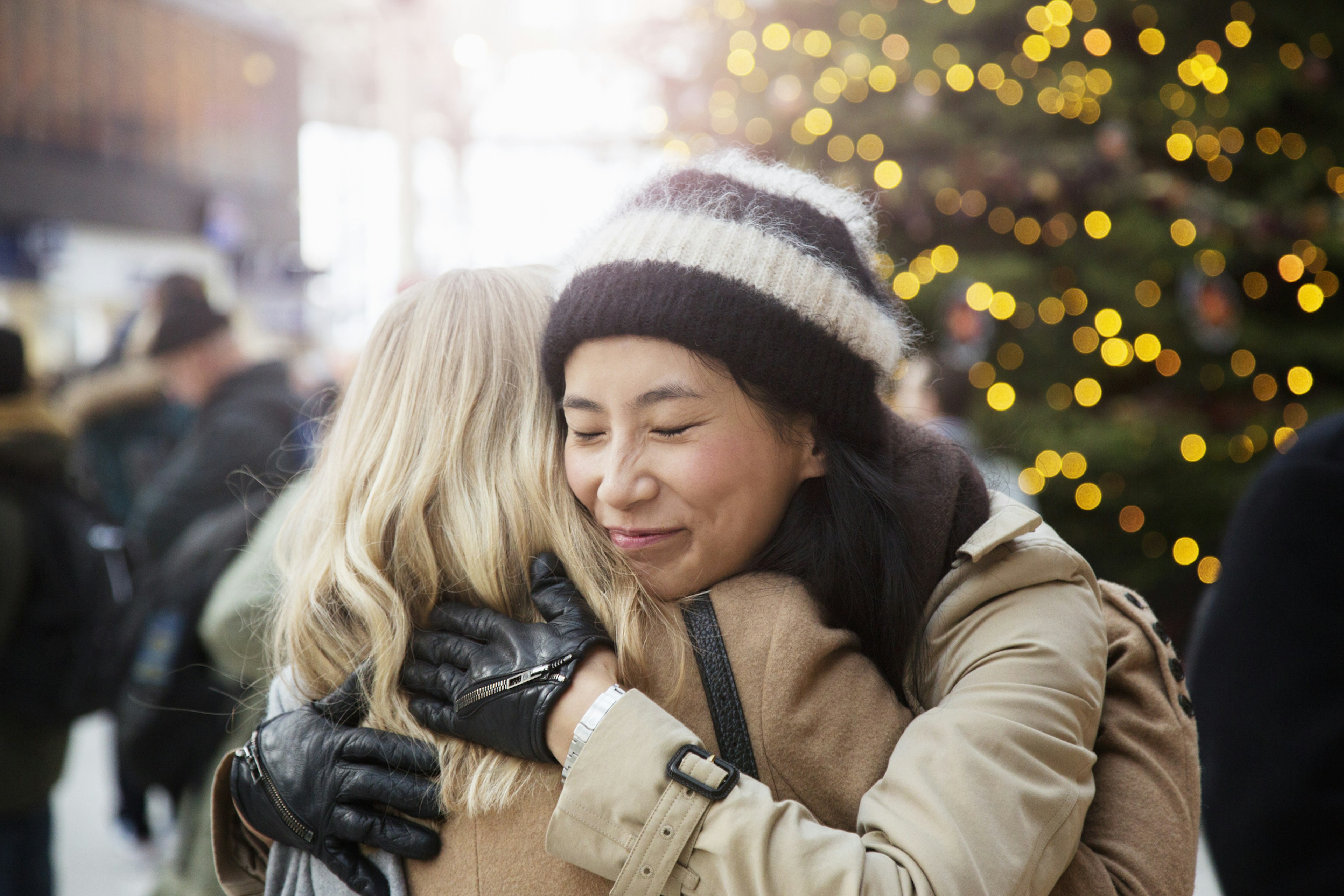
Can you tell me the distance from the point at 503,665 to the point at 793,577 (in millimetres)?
425

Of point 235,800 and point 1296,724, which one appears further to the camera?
point 1296,724

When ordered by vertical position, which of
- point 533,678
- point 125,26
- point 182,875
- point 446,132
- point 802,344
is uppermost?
point 125,26

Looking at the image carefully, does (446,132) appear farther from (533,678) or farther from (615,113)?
(533,678)

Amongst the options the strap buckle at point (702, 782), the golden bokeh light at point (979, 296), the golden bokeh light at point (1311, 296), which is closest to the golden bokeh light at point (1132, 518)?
the golden bokeh light at point (979, 296)

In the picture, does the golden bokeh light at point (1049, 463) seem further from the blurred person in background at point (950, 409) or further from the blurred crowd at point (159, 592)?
the blurred crowd at point (159, 592)

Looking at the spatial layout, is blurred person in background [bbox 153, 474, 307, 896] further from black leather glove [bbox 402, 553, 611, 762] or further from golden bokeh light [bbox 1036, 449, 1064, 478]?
golden bokeh light [bbox 1036, 449, 1064, 478]

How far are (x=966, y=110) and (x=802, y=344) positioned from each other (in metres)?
4.69

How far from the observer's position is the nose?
4.59 feet

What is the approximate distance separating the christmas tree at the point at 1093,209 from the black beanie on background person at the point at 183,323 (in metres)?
2.61

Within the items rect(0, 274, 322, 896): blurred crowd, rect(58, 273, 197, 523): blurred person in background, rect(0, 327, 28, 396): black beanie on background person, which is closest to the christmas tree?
rect(0, 274, 322, 896): blurred crowd

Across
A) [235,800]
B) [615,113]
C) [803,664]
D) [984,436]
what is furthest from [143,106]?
[803,664]

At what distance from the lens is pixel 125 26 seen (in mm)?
6605

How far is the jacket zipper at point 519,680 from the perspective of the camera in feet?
4.08

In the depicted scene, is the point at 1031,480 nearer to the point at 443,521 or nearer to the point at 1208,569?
the point at 1208,569
